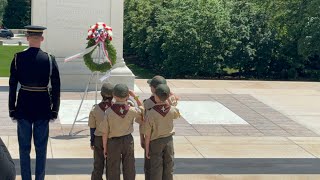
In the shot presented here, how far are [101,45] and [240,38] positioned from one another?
1898 centimetres

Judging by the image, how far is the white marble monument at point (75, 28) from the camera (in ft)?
49.0

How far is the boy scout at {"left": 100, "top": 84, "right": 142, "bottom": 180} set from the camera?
6855 millimetres

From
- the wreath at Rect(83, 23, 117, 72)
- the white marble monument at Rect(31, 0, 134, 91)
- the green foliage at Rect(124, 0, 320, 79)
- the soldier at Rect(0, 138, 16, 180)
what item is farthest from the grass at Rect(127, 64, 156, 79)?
the soldier at Rect(0, 138, 16, 180)

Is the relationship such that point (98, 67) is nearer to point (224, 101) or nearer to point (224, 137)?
point (224, 137)

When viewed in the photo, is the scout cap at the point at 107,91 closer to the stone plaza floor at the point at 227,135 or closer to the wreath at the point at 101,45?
the stone plaza floor at the point at 227,135

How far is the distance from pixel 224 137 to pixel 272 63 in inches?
779

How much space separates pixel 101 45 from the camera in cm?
1092

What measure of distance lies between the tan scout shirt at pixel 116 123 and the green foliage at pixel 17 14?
64.4 m

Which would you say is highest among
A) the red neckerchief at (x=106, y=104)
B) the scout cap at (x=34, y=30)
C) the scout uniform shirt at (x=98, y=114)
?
the scout cap at (x=34, y=30)

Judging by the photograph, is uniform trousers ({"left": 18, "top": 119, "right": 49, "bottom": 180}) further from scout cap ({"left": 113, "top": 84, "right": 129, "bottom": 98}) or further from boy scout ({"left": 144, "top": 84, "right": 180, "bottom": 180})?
boy scout ({"left": 144, "top": 84, "right": 180, "bottom": 180})

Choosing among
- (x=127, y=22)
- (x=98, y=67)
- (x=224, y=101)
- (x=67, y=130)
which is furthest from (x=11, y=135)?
(x=127, y=22)

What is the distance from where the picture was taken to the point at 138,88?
1583 cm

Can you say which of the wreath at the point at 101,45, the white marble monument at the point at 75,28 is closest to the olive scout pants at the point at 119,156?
the wreath at the point at 101,45

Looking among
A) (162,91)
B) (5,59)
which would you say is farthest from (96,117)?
(5,59)
